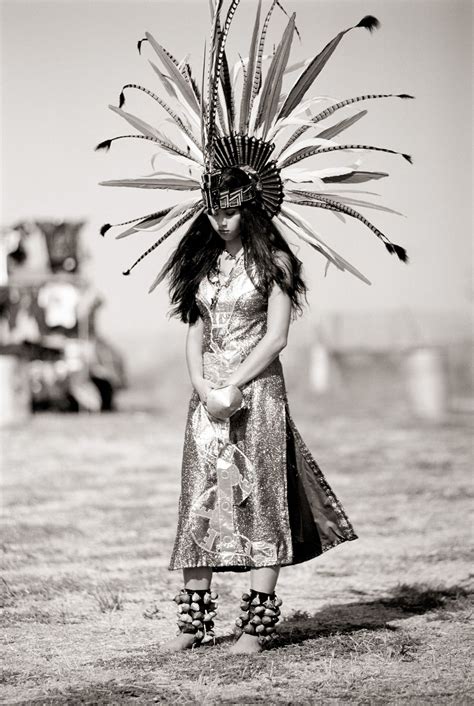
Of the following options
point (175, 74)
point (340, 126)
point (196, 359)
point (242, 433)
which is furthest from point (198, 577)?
point (175, 74)

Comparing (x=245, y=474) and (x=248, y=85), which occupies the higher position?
(x=248, y=85)

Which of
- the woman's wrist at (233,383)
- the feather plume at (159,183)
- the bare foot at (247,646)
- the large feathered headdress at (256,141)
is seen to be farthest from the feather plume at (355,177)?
the bare foot at (247,646)

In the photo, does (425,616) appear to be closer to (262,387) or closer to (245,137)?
(262,387)

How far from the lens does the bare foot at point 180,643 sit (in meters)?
4.00

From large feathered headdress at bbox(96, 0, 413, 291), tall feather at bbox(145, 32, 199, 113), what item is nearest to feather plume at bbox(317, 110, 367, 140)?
large feathered headdress at bbox(96, 0, 413, 291)

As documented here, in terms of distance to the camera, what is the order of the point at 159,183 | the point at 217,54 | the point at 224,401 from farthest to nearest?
1. the point at 159,183
2. the point at 217,54
3. the point at 224,401

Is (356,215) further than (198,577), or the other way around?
(356,215)

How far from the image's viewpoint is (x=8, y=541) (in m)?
6.37

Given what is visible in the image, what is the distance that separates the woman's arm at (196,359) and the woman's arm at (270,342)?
0.09m

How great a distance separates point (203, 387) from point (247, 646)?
90 cm

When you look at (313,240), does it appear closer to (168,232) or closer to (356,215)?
(356,215)

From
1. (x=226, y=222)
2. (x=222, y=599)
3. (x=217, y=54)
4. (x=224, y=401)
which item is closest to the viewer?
(x=224, y=401)

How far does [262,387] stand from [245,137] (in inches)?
35.4

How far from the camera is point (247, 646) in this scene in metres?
3.92
